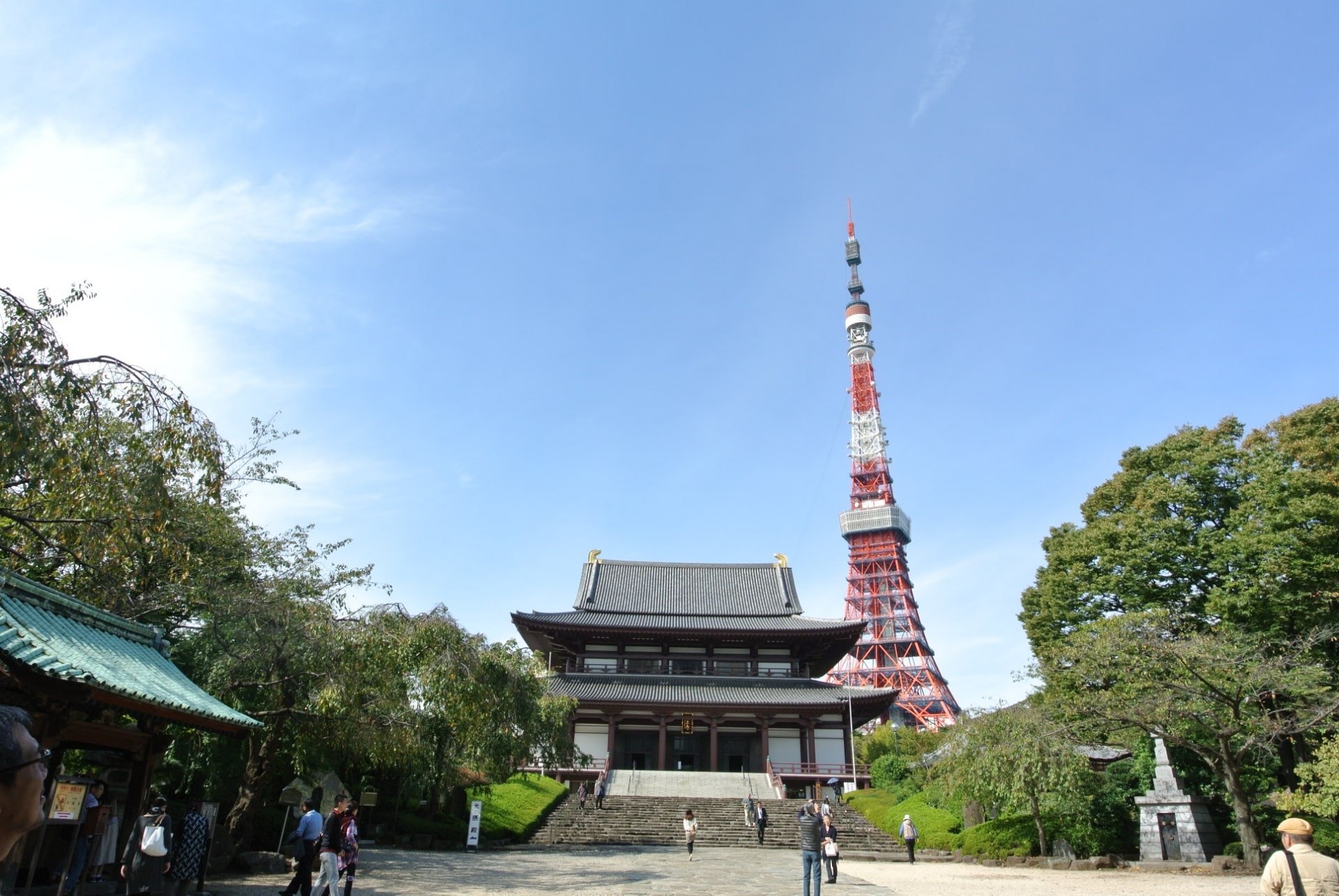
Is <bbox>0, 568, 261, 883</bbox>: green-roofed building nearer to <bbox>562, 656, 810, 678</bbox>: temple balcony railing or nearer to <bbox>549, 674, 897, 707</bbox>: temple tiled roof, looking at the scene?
<bbox>549, 674, 897, 707</bbox>: temple tiled roof

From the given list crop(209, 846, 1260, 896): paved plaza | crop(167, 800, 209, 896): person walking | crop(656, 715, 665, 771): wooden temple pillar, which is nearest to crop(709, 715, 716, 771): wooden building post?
crop(656, 715, 665, 771): wooden temple pillar

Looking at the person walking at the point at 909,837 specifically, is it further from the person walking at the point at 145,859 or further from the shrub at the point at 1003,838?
the person walking at the point at 145,859

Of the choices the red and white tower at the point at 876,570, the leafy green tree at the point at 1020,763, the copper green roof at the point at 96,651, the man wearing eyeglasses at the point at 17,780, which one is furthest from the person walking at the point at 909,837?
the red and white tower at the point at 876,570

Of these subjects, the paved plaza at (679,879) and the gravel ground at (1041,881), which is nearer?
the paved plaza at (679,879)

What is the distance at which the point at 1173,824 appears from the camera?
19438 mm

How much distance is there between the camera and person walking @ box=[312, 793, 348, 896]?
9.42 metres

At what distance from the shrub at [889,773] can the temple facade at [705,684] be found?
40.1 inches

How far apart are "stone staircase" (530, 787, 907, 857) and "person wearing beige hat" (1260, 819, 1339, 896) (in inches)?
828

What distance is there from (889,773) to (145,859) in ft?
95.8

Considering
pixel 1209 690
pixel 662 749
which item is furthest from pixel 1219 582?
pixel 662 749

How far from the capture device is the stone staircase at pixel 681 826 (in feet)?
81.9

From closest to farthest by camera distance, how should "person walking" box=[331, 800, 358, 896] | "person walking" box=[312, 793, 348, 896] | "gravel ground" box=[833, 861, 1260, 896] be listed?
"person walking" box=[312, 793, 348, 896]
"person walking" box=[331, 800, 358, 896]
"gravel ground" box=[833, 861, 1260, 896]

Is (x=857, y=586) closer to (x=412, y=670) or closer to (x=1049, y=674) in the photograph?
(x=1049, y=674)

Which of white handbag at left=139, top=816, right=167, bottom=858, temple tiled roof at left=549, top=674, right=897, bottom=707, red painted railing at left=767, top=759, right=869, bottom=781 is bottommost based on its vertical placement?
white handbag at left=139, top=816, right=167, bottom=858
